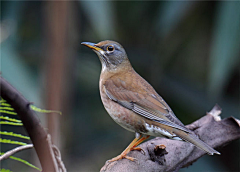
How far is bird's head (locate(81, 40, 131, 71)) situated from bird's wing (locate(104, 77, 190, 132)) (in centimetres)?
31

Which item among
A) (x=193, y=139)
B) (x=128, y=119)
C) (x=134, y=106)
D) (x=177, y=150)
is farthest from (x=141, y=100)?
(x=193, y=139)

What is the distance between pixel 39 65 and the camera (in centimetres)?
873

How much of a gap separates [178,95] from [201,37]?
5.68ft

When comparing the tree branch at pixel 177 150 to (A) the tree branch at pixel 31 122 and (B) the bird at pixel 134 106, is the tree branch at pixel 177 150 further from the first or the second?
(A) the tree branch at pixel 31 122

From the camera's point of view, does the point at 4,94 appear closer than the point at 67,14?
Yes

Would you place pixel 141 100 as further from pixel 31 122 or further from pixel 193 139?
pixel 31 122

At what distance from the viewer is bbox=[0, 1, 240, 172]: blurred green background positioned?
21.4ft

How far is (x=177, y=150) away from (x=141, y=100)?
0.62 meters

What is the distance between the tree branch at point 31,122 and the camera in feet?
4.86

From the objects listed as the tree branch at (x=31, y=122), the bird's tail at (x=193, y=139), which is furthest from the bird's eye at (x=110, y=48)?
the tree branch at (x=31, y=122)

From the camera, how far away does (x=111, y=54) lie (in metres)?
3.84

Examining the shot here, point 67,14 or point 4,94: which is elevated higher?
point 67,14

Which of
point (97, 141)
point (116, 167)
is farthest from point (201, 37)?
point (116, 167)

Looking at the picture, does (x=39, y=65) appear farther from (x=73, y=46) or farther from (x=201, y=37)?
(x=201, y=37)
